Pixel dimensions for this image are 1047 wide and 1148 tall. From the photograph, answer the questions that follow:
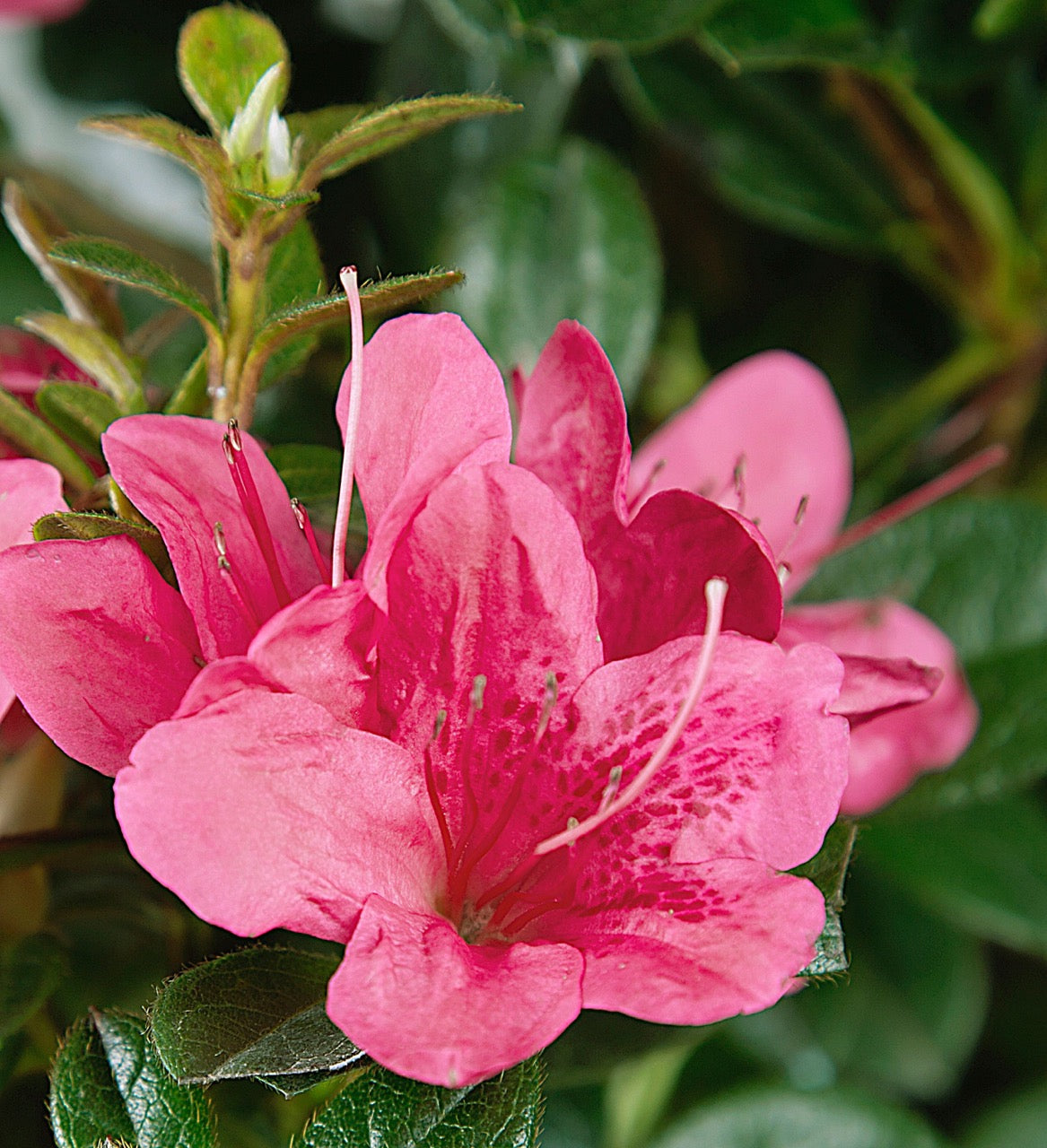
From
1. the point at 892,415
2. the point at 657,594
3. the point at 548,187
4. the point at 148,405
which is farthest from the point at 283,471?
the point at 892,415

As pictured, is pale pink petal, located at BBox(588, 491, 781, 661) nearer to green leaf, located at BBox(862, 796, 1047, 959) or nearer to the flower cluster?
the flower cluster

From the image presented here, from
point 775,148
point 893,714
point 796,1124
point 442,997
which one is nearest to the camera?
point 442,997

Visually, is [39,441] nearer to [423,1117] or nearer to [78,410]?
[78,410]

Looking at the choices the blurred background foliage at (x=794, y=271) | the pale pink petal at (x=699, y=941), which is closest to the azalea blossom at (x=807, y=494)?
the blurred background foliage at (x=794, y=271)

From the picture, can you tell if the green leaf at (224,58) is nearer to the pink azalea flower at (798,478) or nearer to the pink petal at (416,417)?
the pink petal at (416,417)

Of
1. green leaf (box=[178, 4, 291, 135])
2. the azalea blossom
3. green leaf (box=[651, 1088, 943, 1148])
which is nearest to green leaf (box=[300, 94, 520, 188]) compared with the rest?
green leaf (box=[178, 4, 291, 135])

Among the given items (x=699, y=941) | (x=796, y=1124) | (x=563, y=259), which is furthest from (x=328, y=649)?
(x=796, y=1124)

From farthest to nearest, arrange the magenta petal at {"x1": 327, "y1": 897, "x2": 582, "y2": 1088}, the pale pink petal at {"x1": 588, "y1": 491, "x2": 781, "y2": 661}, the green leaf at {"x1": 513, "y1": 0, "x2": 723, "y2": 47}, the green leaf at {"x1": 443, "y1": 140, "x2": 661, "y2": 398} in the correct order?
the green leaf at {"x1": 443, "y1": 140, "x2": 661, "y2": 398}, the green leaf at {"x1": 513, "y1": 0, "x2": 723, "y2": 47}, the pale pink petal at {"x1": 588, "y1": 491, "x2": 781, "y2": 661}, the magenta petal at {"x1": 327, "y1": 897, "x2": 582, "y2": 1088}
